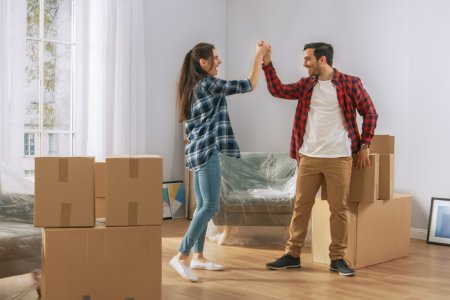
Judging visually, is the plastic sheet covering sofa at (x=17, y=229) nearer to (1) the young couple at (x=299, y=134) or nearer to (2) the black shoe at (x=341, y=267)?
(1) the young couple at (x=299, y=134)

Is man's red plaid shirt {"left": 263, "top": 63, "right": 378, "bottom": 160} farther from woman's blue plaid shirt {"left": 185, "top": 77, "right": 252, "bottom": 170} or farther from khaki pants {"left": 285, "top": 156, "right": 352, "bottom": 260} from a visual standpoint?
woman's blue plaid shirt {"left": 185, "top": 77, "right": 252, "bottom": 170}

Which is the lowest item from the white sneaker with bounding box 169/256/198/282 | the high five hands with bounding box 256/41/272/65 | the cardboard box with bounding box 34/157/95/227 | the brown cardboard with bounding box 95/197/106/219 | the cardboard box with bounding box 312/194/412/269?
the white sneaker with bounding box 169/256/198/282

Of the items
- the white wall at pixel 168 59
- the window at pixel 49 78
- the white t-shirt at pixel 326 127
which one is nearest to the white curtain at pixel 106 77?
the window at pixel 49 78

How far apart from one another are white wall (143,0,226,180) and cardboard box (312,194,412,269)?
2345 mm

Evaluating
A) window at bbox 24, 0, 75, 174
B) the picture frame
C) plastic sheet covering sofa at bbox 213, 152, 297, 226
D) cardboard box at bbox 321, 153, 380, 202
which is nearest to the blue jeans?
cardboard box at bbox 321, 153, 380, 202

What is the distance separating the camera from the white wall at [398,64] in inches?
177

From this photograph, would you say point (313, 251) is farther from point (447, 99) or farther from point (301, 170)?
point (447, 99)

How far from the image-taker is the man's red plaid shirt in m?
3.37

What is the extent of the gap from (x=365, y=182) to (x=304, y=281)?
0.73m

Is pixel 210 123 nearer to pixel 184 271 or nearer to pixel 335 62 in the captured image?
pixel 184 271

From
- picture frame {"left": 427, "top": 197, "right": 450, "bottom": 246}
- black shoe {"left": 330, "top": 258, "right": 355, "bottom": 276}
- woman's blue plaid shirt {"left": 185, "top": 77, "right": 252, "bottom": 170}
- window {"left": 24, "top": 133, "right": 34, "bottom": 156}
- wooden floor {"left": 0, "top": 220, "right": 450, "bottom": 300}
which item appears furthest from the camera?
window {"left": 24, "top": 133, "right": 34, "bottom": 156}

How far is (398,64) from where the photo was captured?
4.72 metres

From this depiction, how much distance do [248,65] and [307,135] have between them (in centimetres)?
265

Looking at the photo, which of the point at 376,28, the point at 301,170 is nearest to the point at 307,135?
the point at 301,170
